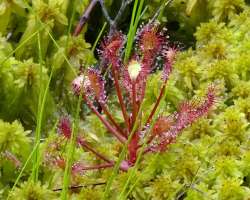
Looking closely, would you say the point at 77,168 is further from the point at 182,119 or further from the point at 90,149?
the point at 182,119

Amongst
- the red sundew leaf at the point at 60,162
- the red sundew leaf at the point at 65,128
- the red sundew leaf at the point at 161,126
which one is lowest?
the red sundew leaf at the point at 60,162

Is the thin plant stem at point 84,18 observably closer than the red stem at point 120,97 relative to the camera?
No

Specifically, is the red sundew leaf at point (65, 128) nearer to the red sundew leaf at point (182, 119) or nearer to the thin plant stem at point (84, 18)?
the red sundew leaf at point (182, 119)

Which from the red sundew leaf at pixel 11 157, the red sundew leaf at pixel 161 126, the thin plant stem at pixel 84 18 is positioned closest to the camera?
the red sundew leaf at pixel 161 126

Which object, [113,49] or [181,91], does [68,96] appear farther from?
[113,49]

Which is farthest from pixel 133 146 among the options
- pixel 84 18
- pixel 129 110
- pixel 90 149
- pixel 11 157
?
pixel 84 18

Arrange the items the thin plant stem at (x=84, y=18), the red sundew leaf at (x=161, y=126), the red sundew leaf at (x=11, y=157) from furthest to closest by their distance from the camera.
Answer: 1. the thin plant stem at (x=84, y=18)
2. the red sundew leaf at (x=11, y=157)
3. the red sundew leaf at (x=161, y=126)

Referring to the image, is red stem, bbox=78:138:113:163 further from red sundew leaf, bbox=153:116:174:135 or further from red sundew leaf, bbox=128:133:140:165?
red sundew leaf, bbox=153:116:174:135

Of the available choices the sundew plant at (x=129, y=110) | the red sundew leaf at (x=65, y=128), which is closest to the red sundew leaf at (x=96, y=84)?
the sundew plant at (x=129, y=110)
